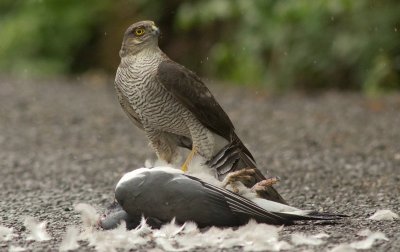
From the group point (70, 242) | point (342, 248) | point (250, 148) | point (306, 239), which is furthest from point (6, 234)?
point (250, 148)

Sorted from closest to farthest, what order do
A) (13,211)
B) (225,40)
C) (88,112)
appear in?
(13,211), (88,112), (225,40)

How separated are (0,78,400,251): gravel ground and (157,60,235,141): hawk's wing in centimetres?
77

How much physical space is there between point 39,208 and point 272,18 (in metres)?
6.96

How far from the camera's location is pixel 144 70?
4.83m

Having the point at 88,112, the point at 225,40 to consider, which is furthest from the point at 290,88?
the point at 88,112

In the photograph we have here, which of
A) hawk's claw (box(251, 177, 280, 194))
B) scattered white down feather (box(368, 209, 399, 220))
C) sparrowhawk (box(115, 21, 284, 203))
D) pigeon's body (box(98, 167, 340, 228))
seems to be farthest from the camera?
sparrowhawk (box(115, 21, 284, 203))

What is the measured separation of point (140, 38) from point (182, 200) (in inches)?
40.4

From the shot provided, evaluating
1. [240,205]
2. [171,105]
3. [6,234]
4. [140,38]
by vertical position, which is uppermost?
[140,38]

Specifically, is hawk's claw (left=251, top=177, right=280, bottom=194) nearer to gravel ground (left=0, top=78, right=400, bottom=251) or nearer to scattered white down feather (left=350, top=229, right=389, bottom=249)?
gravel ground (left=0, top=78, right=400, bottom=251)

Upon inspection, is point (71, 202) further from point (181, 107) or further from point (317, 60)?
point (317, 60)

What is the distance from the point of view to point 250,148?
8.41m

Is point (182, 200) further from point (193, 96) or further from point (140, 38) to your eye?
point (140, 38)

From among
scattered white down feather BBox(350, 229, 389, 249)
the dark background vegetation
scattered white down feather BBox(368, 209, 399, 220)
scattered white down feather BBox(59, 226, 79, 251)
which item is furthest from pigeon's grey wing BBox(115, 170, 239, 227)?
the dark background vegetation

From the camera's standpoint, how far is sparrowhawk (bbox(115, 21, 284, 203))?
15.8 ft
